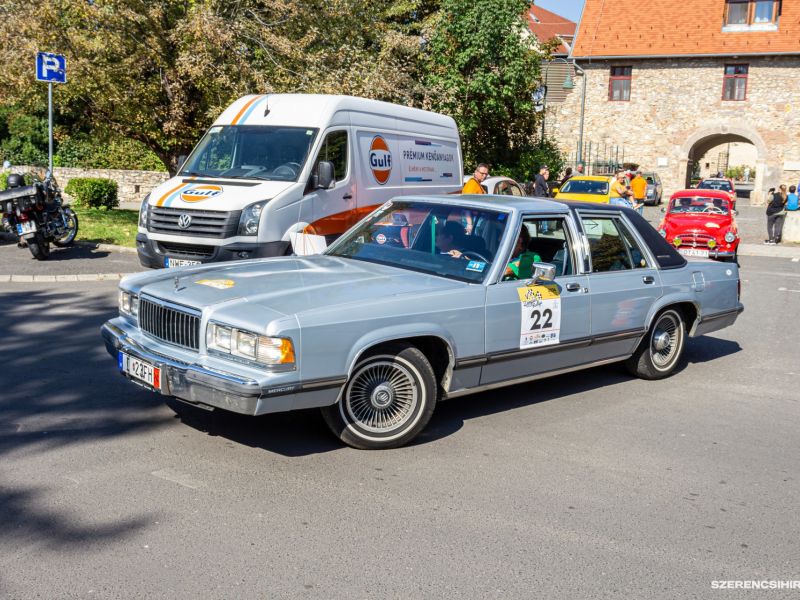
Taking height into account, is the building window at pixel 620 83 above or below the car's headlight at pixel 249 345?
above

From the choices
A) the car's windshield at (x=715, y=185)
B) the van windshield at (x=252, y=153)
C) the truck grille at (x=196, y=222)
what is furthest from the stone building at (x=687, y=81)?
the truck grille at (x=196, y=222)

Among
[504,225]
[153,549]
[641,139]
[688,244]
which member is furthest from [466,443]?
[641,139]

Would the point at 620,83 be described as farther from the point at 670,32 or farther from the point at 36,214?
the point at 36,214

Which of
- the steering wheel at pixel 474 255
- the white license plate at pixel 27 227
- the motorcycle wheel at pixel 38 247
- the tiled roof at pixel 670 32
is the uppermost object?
the tiled roof at pixel 670 32

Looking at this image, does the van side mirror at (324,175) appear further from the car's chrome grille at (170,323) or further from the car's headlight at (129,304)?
the car's chrome grille at (170,323)

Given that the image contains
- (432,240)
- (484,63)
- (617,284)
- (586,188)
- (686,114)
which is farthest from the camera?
(686,114)

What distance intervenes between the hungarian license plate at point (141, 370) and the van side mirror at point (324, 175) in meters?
5.53

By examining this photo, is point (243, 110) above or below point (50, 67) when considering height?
below

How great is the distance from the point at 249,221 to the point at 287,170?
110 cm

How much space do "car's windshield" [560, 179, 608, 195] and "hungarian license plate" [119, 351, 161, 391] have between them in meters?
20.2

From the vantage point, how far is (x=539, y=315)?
6.21 m

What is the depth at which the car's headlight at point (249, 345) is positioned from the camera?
4.88 metres

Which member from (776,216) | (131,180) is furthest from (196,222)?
(131,180)

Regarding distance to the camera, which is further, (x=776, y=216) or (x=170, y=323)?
(x=776, y=216)
